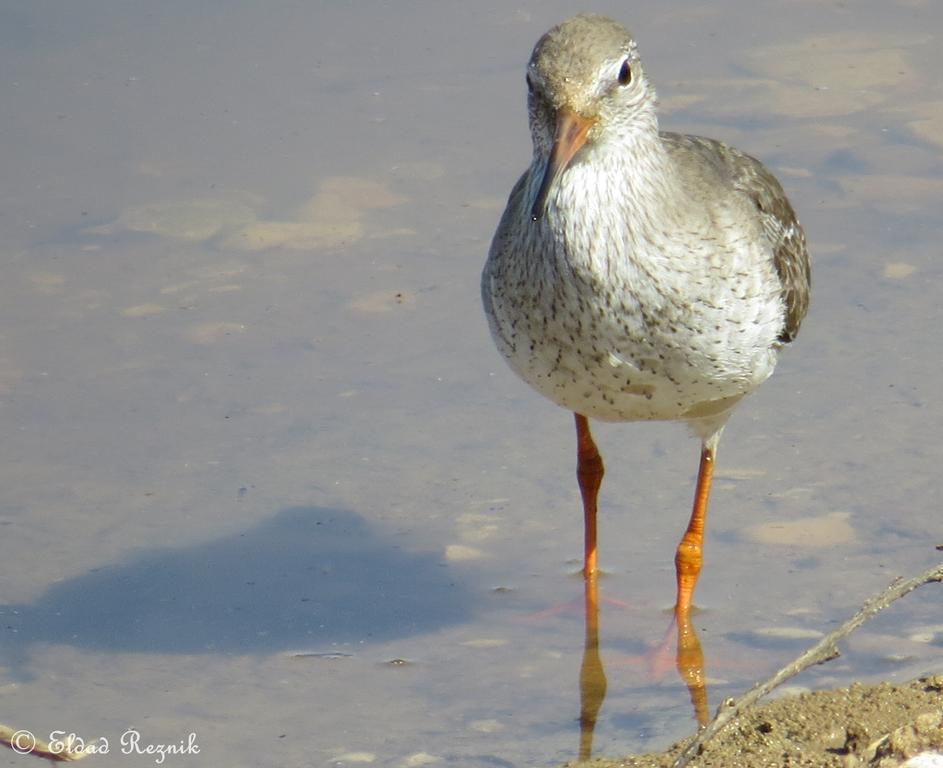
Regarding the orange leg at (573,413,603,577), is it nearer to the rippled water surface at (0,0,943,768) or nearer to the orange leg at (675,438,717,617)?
the rippled water surface at (0,0,943,768)

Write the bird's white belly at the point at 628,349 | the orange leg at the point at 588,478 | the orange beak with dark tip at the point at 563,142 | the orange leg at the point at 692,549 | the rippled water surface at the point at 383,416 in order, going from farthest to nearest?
the orange leg at the point at 588,478 < the orange leg at the point at 692,549 < the rippled water surface at the point at 383,416 < the bird's white belly at the point at 628,349 < the orange beak with dark tip at the point at 563,142

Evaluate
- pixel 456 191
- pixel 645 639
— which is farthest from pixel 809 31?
pixel 645 639

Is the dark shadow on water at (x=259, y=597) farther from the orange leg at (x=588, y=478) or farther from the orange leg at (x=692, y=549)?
the orange leg at (x=692, y=549)

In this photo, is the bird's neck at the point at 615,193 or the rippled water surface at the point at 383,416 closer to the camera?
the bird's neck at the point at 615,193

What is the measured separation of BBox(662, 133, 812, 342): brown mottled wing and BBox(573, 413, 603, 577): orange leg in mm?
1197

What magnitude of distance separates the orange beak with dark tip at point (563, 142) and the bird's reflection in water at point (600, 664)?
7.61 ft

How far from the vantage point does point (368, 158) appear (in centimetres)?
1148

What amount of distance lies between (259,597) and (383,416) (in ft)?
5.47

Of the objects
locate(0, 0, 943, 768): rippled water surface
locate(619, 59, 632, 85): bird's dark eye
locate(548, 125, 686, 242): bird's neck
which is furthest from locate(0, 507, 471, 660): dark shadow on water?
locate(619, 59, 632, 85): bird's dark eye

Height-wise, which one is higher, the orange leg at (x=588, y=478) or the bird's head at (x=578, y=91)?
the bird's head at (x=578, y=91)

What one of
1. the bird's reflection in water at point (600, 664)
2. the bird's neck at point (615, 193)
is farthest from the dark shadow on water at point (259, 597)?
the bird's neck at point (615, 193)

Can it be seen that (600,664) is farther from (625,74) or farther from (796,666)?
(625,74)

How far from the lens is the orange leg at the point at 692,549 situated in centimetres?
730

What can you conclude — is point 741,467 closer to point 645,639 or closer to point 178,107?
point 645,639
